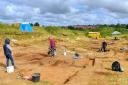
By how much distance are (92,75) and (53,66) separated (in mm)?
4209

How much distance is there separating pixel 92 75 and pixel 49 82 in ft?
11.5

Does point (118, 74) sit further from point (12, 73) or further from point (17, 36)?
point (17, 36)

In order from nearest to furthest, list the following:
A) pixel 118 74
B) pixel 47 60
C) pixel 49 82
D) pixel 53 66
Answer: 1. pixel 49 82
2. pixel 118 74
3. pixel 53 66
4. pixel 47 60

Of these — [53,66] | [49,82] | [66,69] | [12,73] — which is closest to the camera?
[49,82]

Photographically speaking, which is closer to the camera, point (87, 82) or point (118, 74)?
point (87, 82)

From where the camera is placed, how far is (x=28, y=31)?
192 feet

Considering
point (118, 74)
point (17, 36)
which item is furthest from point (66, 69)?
point (17, 36)

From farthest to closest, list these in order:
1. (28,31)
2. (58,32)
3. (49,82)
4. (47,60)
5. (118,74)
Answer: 1. (58,32)
2. (28,31)
3. (47,60)
4. (118,74)
5. (49,82)

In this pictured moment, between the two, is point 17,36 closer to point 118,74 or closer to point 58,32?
point 58,32

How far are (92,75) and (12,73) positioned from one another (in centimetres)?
462

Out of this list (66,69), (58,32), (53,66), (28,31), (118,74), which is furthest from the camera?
(58,32)

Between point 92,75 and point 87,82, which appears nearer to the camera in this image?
point 87,82

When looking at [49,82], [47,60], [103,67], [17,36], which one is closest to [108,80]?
[49,82]

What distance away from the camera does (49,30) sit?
2975 inches
